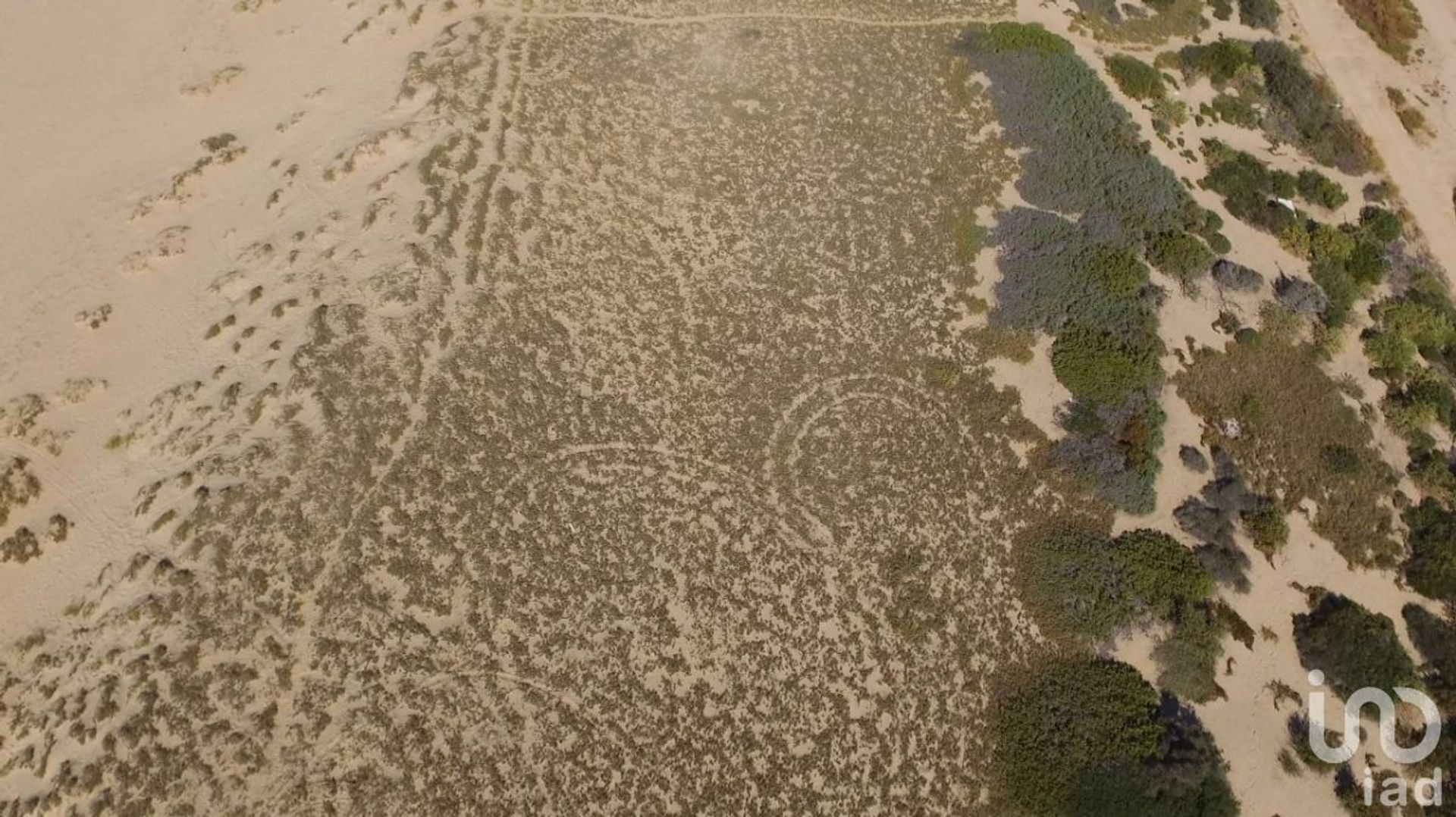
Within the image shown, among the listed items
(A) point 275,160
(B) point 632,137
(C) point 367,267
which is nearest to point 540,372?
(C) point 367,267

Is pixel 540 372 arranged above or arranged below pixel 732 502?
above

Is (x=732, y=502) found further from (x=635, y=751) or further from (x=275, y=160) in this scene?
(x=275, y=160)

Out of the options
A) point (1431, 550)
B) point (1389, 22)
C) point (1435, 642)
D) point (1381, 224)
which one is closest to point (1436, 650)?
point (1435, 642)

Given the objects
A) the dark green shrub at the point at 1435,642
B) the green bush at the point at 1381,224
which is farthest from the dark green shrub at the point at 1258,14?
the dark green shrub at the point at 1435,642

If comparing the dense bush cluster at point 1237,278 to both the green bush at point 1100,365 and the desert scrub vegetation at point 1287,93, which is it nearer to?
the green bush at point 1100,365

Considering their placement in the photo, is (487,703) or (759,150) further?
(759,150)

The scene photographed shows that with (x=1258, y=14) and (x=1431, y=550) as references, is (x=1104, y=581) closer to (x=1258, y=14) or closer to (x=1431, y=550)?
(x=1431, y=550)
